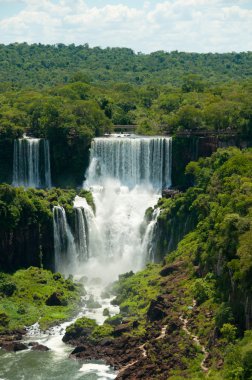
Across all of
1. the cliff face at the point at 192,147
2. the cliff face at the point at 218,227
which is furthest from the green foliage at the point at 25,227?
the cliff face at the point at 192,147

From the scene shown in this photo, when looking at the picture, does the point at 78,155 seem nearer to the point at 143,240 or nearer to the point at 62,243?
the point at 62,243

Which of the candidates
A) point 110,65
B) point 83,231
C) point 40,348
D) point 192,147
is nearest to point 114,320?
point 40,348

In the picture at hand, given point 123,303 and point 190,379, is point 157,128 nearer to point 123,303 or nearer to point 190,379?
point 123,303

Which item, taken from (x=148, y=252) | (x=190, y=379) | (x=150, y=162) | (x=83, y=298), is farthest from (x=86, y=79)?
(x=190, y=379)

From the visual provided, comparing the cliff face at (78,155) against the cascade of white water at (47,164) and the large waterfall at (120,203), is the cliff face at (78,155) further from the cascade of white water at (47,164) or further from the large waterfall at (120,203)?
the large waterfall at (120,203)

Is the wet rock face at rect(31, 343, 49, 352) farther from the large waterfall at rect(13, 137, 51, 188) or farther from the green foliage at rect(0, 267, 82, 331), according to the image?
the large waterfall at rect(13, 137, 51, 188)

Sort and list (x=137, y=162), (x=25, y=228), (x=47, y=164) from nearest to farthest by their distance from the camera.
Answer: (x=25, y=228) < (x=137, y=162) < (x=47, y=164)
